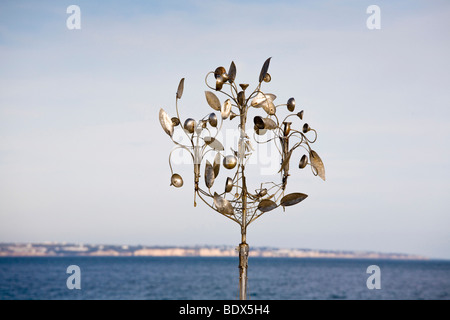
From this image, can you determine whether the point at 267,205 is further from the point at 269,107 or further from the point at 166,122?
the point at 166,122

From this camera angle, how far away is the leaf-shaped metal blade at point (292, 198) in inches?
119

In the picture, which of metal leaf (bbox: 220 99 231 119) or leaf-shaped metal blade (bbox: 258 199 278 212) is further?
metal leaf (bbox: 220 99 231 119)

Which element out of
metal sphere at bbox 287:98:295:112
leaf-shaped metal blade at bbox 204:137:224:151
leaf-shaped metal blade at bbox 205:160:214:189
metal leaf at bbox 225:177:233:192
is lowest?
metal leaf at bbox 225:177:233:192

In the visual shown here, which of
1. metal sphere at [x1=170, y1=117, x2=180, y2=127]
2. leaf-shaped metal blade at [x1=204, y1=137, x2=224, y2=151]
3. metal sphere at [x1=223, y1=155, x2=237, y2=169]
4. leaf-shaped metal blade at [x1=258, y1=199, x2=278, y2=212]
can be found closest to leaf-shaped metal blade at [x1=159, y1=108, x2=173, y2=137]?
metal sphere at [x1=170, y1=117, x2=180, y2=127]

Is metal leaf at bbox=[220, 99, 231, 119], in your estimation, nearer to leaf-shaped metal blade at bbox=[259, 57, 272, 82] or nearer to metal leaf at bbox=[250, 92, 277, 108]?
metal leaf at bbox=[250, 92, 277, 108]

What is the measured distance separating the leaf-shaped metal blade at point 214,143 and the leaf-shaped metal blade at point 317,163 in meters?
0.52

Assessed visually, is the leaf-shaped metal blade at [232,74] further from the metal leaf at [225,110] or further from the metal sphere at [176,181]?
the metal sphere at [176,181]

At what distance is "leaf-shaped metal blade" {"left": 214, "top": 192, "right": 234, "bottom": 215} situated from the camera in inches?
118

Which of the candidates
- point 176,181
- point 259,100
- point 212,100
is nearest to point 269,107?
point 259,100

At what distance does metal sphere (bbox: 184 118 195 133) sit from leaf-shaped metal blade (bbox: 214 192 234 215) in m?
0.37

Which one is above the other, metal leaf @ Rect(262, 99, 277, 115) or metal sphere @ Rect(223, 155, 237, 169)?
metal leaf @ Rect(262, 99, 277, 115)

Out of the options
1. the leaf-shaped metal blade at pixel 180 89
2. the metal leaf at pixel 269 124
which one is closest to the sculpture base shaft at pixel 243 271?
the metal leaf at pixel 269 124
